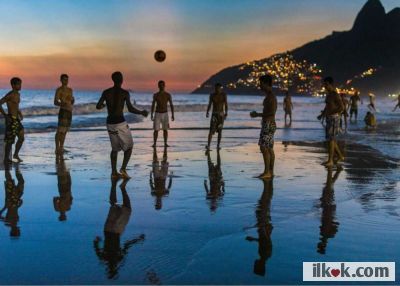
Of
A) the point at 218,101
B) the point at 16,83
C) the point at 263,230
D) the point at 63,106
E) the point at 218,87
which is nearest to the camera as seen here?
the point at 263,230

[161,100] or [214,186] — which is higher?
[161,100]

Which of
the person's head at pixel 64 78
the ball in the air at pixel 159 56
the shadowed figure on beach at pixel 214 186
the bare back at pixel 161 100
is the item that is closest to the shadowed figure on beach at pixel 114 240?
the shadowed figure on beach at pixel 214 186

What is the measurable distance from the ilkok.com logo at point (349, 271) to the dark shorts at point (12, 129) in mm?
9406

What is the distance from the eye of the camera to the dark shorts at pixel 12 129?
1234cm

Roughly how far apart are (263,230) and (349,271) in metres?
1.50

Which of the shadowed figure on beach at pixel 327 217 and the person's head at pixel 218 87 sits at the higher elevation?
the person's head at pixel 218 87

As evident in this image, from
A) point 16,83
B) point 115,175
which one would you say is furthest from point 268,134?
point 16,83

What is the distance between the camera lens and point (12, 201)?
7.58 m

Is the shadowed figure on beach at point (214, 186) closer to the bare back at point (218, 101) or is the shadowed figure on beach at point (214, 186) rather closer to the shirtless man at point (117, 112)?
the shirtless man at point (117, 112)

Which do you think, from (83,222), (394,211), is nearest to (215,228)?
(83,222)

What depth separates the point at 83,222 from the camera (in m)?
6.28

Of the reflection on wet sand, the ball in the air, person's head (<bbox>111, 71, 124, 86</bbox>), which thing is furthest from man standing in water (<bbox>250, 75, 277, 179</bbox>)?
the ball in the air

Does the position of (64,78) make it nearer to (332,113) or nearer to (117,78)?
(117,78)

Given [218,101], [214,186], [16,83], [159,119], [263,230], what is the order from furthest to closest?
1. [159,119]
2. [218,101]
3. [16,83]
4. [214,186]
5. [263,230]
